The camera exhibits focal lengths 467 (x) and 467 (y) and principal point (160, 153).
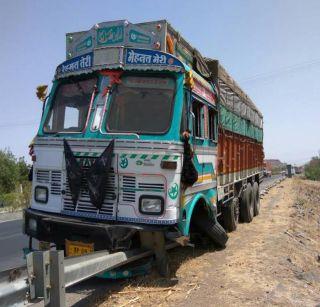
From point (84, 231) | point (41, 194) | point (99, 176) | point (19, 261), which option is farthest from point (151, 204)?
point (19, 261)

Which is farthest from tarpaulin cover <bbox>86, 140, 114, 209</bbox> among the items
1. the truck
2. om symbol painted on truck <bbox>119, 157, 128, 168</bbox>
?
om symbol painted on truck <bbox>119, 157, 128, 168</bbox>

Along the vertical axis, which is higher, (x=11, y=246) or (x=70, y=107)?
(x=70, y=107)

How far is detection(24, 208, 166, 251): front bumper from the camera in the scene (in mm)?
5742

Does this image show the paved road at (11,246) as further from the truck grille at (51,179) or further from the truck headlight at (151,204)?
the truck headlight at (151,204)

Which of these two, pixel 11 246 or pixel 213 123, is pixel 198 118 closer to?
pixel 213 123

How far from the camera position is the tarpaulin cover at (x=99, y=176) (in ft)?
19.7

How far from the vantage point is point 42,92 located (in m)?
7.13

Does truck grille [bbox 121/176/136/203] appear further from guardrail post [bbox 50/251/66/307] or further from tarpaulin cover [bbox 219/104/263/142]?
tarpaulin cover [bbox 219/104/263/142]

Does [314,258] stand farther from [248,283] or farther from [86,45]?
[86,45]

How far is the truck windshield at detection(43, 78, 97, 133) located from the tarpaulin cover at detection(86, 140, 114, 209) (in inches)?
29.4

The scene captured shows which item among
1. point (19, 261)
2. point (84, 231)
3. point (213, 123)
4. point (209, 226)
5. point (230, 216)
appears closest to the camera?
point (84, 231)

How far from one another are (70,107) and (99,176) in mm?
1403

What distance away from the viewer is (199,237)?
8703 millimetres

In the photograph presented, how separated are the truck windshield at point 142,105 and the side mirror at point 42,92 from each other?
130 cm
